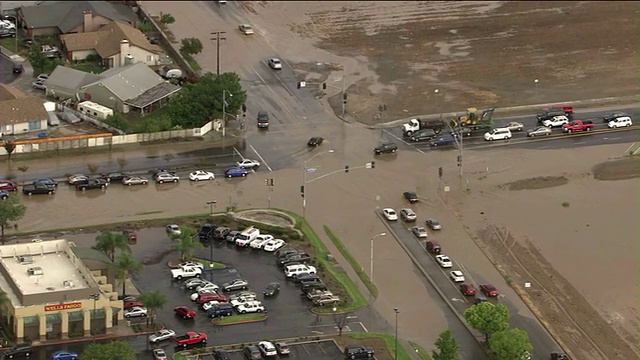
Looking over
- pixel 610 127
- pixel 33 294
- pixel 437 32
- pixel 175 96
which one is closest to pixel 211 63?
pixel 175 96

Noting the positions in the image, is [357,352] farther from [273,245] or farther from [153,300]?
[273,245]

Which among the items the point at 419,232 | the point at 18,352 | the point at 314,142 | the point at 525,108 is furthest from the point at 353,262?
the point at 525,108

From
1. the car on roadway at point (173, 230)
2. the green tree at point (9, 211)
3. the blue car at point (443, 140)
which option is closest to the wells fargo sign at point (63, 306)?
the green tree at point (9, 211)

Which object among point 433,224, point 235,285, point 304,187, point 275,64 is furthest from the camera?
point 275,64

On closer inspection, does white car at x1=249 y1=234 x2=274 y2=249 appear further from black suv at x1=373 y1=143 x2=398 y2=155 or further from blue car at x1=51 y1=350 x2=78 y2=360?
blue car at x1=51 y1=350 x2=78 y2=360

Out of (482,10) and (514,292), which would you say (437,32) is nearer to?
(482,10)

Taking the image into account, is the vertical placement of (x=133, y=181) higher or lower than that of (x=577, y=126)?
lower

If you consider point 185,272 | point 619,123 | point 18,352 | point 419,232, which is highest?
point 619,123

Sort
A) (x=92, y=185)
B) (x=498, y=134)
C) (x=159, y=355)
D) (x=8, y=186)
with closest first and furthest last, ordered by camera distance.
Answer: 1. (x=159, y=355)
2. (x=8, y=186)
3. (x=92, y=185)
4. (x=498, y=134)
